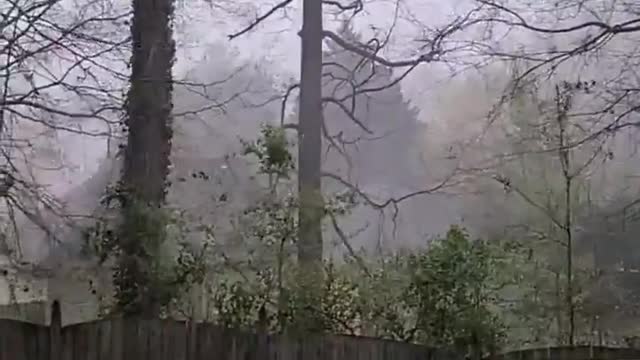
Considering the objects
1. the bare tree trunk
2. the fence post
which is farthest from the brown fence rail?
the bare tree trunk

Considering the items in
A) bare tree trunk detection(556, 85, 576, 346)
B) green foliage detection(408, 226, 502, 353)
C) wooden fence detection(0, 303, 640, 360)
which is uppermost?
bare tree trunk detection(556, 85, 576, 346)

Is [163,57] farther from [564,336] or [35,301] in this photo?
[564,336]

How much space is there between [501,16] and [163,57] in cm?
180

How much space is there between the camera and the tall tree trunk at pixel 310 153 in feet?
12.5

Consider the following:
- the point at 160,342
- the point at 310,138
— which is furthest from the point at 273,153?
the point at 160,342

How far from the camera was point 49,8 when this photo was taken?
439 centimetres

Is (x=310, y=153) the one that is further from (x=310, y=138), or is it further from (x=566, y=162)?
(x=566, y=162)

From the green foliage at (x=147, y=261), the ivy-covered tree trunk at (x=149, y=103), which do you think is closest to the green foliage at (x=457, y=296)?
the green foliage at (x=147, y=261)

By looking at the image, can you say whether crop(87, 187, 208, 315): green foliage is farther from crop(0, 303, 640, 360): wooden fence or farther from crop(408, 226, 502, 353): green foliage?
crop(408, 226, 502, 353): green foliage

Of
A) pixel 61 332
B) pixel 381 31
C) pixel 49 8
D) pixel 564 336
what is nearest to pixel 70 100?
pixel 49 8

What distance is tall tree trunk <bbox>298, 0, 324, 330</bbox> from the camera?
150 inches

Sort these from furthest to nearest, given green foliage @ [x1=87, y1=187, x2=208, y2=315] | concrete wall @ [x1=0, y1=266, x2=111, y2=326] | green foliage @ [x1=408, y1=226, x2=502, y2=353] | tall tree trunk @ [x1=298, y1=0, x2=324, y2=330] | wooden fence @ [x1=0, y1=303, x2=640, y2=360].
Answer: concrete wall @ [x1=0, y1=266, x2=111, y2=326] < green foliage @ [x1=87, y1=187, x2=208, y2=315] < tall tree trunk @ [x1=298, y1=0, x2=324, y2=330] < wooden fence @ [x1=0, y1=303, x2=640, y2=360] < green foliage @ [x1=408, y1=226, x2=502, y2=353]

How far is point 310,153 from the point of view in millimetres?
4578

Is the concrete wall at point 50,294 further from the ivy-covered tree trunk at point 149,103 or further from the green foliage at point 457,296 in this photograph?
the green foliage at point 457,296
